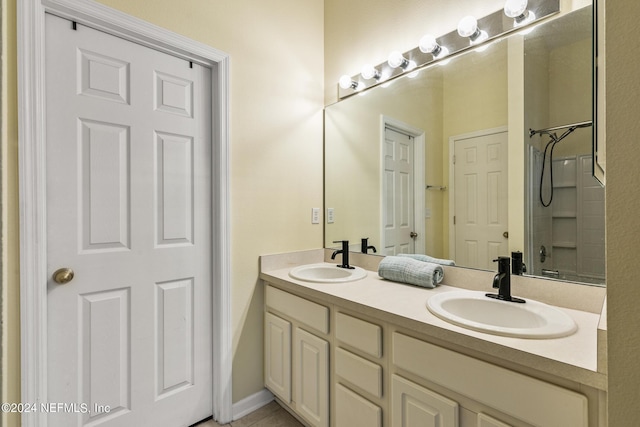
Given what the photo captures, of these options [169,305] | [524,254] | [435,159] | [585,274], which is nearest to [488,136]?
[435,159]

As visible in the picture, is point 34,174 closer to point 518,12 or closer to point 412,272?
point 412,272

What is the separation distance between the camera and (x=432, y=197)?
1564mm

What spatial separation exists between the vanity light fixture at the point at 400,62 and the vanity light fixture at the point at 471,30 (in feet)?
0.97

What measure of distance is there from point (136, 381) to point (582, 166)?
2.13m

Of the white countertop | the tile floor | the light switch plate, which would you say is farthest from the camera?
the light switch plate

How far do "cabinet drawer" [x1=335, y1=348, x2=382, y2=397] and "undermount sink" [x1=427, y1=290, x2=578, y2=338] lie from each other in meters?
0.34

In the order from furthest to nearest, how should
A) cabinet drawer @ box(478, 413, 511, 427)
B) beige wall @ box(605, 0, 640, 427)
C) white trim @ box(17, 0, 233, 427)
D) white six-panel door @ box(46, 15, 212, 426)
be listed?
white six-panel door @ box(46, 15, 212, 426), white trim @ box(17, 0, 233, 427), cabinet drawer @ box(478, 413, 511, 427), beige wall @ box(605, 0, 640, 427)

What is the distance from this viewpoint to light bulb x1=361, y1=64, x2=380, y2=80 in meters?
1.83

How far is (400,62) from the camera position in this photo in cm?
167

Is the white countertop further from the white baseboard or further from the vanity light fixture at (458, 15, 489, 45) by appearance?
the vanity light fixture at (458, 15, 489, 45)

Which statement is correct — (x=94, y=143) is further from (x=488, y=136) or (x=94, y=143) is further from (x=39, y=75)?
(x=488, y=136)

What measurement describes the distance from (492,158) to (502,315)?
69 centimetres

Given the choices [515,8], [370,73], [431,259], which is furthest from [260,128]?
[515,8]

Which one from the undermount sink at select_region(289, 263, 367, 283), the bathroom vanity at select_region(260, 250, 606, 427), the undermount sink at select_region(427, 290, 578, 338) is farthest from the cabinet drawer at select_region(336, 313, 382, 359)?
the undermount sink at select_region(289, 263, 367, 283)
